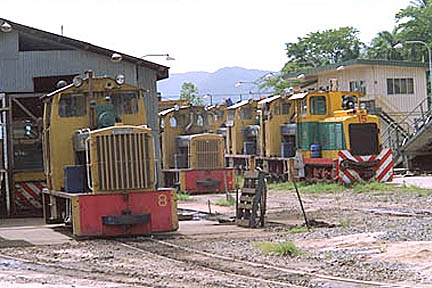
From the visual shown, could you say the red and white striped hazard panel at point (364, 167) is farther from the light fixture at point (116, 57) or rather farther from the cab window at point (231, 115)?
the cab window at point (231, 115)

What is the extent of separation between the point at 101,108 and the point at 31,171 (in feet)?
21.5

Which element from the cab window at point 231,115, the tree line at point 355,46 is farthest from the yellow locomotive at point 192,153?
the tree line at point 355,46

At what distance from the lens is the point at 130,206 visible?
614 inches

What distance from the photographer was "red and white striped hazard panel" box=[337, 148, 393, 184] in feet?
91.1

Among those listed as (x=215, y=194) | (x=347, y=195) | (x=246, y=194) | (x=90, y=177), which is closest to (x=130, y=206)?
(x=90, y=177)

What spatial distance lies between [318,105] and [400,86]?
19258 millimetres

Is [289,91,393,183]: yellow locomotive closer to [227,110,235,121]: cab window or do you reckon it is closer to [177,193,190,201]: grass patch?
[177,193,190,201]: grass patch

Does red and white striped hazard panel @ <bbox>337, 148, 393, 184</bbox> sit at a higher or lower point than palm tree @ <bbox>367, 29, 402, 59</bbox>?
lower

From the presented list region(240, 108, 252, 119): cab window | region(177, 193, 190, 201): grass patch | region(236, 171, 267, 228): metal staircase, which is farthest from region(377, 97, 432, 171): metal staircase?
region(236, 171, 267, 228): metal staircase

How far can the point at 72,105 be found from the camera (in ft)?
57.4

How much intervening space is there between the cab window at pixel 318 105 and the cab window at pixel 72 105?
537 inches

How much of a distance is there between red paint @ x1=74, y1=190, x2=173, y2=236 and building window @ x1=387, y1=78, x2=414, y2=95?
1303 inches

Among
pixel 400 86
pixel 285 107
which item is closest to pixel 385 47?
pixel 400 86

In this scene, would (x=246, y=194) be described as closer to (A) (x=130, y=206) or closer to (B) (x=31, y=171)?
(A) (x=130, y=206)
